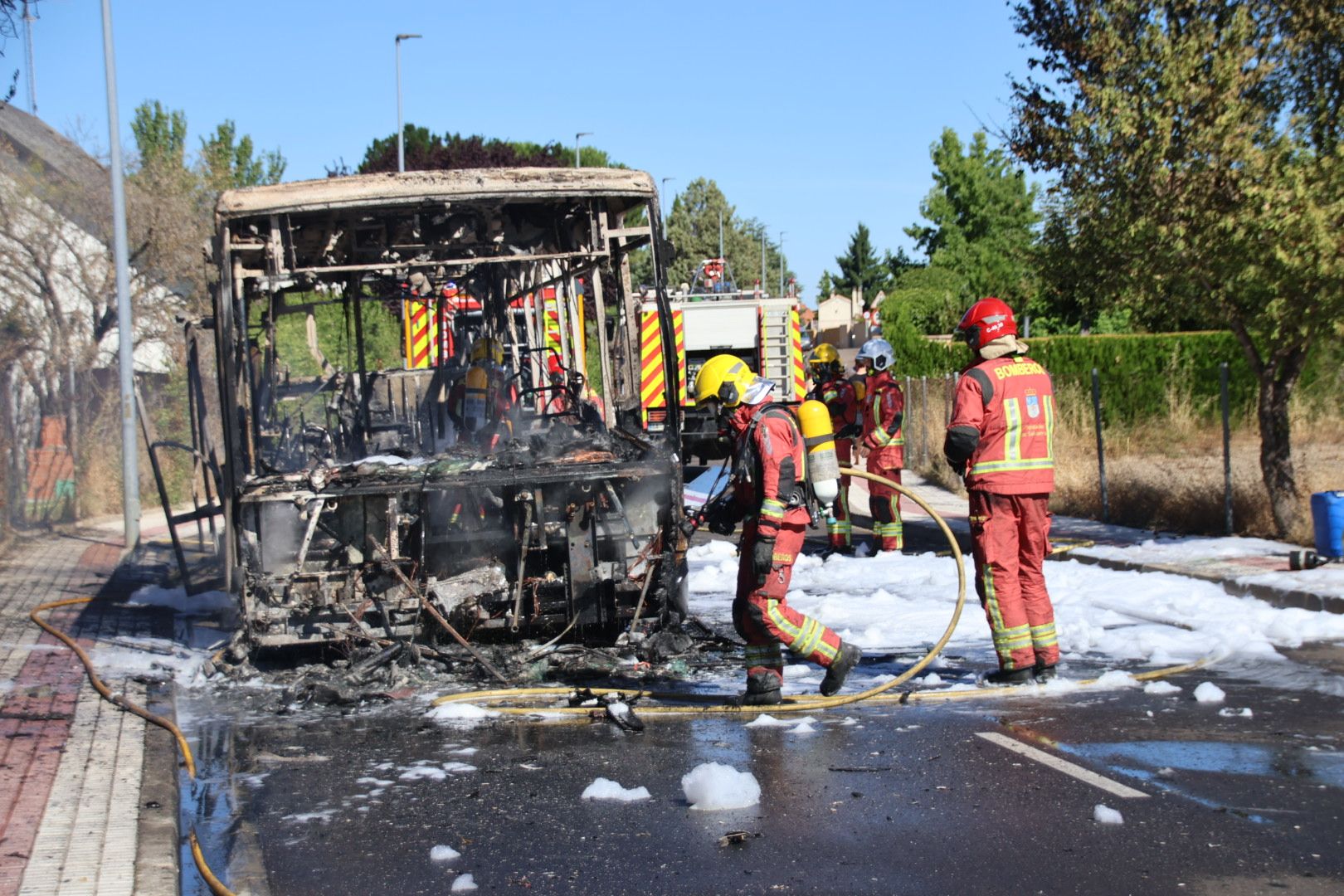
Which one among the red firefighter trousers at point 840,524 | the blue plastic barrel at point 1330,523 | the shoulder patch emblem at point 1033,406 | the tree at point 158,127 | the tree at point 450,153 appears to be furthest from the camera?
the tree at point 450,153

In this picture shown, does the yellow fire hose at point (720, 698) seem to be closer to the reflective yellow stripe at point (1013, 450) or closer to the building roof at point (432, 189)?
the reflective yellow stripe at point (1013, 450)

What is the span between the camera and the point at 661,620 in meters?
8.11

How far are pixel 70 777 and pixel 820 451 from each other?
362 centimetres

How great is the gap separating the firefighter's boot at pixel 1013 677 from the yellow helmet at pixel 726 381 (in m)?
1.90

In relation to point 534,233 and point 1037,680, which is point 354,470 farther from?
point 1037,680

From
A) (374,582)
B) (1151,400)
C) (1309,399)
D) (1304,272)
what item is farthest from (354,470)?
(1151,400)

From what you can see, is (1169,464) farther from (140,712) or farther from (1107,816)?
(140,712)

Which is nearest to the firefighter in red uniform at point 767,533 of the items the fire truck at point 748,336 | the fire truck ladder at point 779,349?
the fire truck at point 748,336

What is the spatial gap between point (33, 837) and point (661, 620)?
4.02 metres

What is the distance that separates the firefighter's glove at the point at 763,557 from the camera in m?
6.61

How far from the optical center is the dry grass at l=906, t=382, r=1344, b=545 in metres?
12.5

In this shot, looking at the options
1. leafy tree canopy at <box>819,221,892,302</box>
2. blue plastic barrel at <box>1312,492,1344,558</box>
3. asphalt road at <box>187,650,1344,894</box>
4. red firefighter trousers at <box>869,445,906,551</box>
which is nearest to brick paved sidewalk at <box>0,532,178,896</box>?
asphalt road at <box>187,650,1344,894</box>

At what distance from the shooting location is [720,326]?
22.4 metres

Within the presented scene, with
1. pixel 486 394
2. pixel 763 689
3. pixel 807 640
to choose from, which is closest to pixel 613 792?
pixel 763 689
